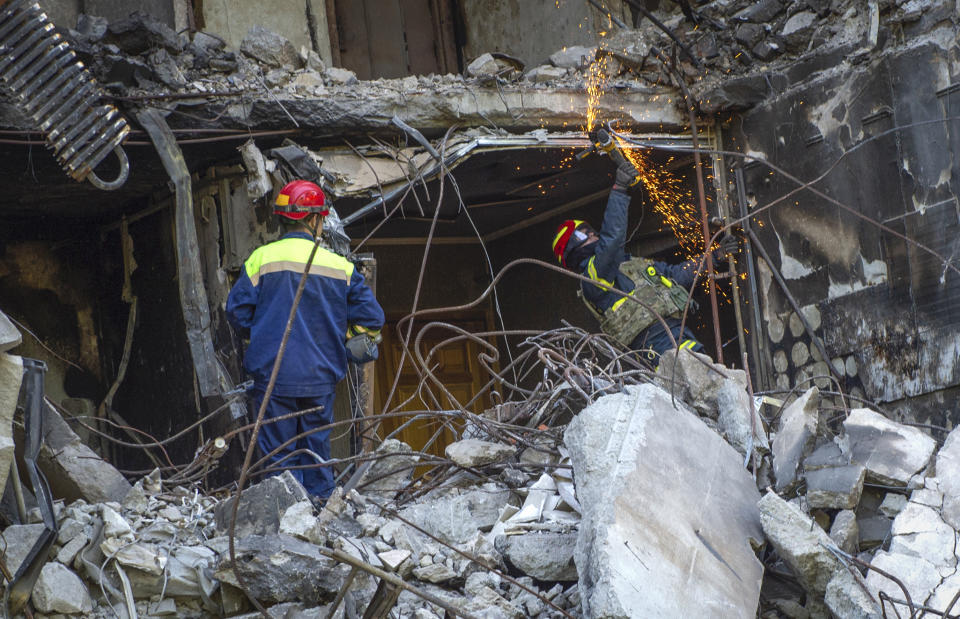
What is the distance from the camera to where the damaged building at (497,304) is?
13.0ft

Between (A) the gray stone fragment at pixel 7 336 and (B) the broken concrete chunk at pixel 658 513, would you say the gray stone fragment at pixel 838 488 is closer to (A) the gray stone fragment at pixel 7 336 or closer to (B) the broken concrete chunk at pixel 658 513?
(B) the broken concrete chunk at pixel 658 513

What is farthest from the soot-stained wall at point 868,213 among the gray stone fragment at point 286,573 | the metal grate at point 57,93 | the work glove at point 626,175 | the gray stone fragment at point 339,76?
the metal grate at point 57,93

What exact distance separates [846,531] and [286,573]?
6.45ft

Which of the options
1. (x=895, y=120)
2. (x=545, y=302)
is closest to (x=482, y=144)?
(x=895, y=120)

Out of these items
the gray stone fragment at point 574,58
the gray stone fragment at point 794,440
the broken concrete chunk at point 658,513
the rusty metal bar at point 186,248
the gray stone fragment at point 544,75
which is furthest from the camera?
the gray stone fragment at point 574,58

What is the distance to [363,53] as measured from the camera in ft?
30.0

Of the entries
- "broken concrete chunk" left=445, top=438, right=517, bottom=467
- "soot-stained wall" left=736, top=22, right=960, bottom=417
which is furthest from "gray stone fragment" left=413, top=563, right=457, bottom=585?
"soot-stained wall" left=736, top=22, right=960, bottom=417

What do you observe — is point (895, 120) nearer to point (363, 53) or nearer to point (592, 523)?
point (592, 523)

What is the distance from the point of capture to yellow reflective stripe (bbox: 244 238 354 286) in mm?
5664

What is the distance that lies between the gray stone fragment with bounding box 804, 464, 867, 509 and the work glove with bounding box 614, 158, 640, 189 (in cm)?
305

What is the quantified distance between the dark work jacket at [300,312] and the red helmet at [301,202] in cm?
12

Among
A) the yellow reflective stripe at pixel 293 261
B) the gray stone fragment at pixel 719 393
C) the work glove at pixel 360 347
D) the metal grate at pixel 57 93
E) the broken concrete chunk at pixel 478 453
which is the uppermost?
the metal grate at pixel 57 93

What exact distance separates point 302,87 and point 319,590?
3677 millimetres

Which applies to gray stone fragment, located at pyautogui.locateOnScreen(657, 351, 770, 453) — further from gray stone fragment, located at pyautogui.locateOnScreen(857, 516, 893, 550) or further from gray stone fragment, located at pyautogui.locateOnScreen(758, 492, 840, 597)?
gray stone fragment, located at pyautogui.locateOnScreen(758, 492, 840, 597)
